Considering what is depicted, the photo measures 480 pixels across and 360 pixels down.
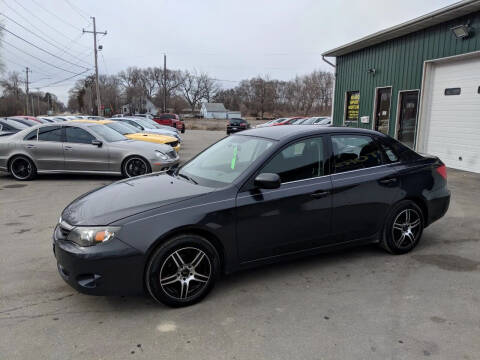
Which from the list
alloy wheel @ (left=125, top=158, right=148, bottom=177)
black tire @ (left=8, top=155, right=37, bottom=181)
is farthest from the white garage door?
black tire @ (left=8, top=155, right=37, bottom=181)

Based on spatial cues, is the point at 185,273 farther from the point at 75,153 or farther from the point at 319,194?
the point at 75,153

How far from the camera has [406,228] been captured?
449cm

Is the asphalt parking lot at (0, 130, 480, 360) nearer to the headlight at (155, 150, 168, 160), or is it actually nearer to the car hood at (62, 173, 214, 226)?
the car hood at (62, 173, 214, 226)

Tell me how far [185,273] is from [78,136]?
7416 mm

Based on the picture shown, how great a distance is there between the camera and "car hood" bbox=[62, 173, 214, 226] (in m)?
3.22

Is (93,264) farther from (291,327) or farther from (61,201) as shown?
(61,201)

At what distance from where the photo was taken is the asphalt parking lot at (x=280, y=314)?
2729mm

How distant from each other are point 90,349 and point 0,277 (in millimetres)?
1886

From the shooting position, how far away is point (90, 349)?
273cm

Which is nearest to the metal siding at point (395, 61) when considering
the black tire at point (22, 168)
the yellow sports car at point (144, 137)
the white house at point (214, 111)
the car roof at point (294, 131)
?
the yellow sports car at point (144, 137)

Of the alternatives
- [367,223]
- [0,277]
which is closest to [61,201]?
[0,277]

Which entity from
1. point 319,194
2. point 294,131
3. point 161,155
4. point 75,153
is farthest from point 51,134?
point 319,194

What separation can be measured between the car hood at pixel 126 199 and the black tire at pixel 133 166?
5.37 m

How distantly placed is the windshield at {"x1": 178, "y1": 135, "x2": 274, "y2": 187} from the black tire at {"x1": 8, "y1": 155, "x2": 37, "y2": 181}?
690 cm
